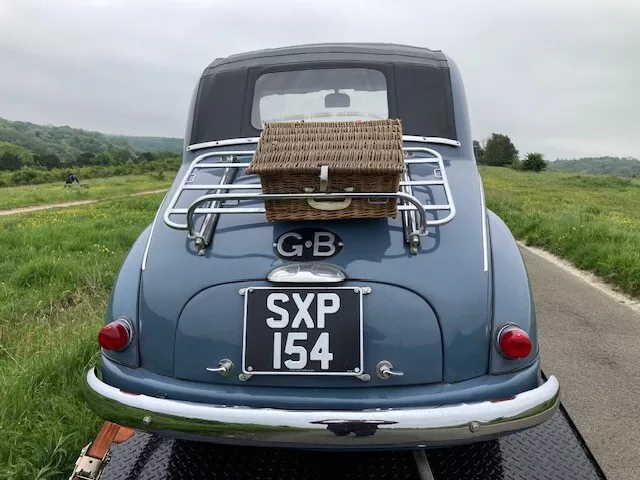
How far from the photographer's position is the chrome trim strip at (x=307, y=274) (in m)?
2.14

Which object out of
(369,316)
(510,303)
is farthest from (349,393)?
(510,303)

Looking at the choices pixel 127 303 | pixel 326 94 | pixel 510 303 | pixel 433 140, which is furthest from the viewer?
pixel 326 94

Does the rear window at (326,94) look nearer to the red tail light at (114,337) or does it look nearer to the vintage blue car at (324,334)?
the vintage blue car at (324,334)

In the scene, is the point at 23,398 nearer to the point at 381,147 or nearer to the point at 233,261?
the point at 233,261

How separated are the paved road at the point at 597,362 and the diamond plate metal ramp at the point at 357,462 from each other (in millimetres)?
594

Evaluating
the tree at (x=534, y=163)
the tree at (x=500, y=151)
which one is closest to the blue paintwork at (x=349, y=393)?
the tree at (x=534, y=163)

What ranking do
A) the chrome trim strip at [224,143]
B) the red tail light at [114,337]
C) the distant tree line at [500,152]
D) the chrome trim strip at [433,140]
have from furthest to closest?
1. the distant tree line at [500,152]
2. the chrome trim strip at [224,143]
3. the chrome trim strip at [433,140]
4. the red tail light at [114,337]

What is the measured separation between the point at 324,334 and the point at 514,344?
0.71 metres

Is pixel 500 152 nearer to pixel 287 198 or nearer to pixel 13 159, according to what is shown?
pixel 13 159

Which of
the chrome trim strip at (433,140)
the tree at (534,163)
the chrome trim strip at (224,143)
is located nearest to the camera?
the chrome trim strip at (433,140)

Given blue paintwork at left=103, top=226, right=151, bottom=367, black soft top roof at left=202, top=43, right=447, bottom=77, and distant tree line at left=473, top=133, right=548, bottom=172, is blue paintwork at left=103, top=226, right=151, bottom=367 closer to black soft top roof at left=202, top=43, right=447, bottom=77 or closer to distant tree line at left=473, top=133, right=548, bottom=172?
black soft top roof at left=202, top=43, right=447, bottom=77

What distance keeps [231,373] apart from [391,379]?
60 cm

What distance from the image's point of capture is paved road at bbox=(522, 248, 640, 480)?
Answer: 307cm

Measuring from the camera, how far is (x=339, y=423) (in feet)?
6.33
